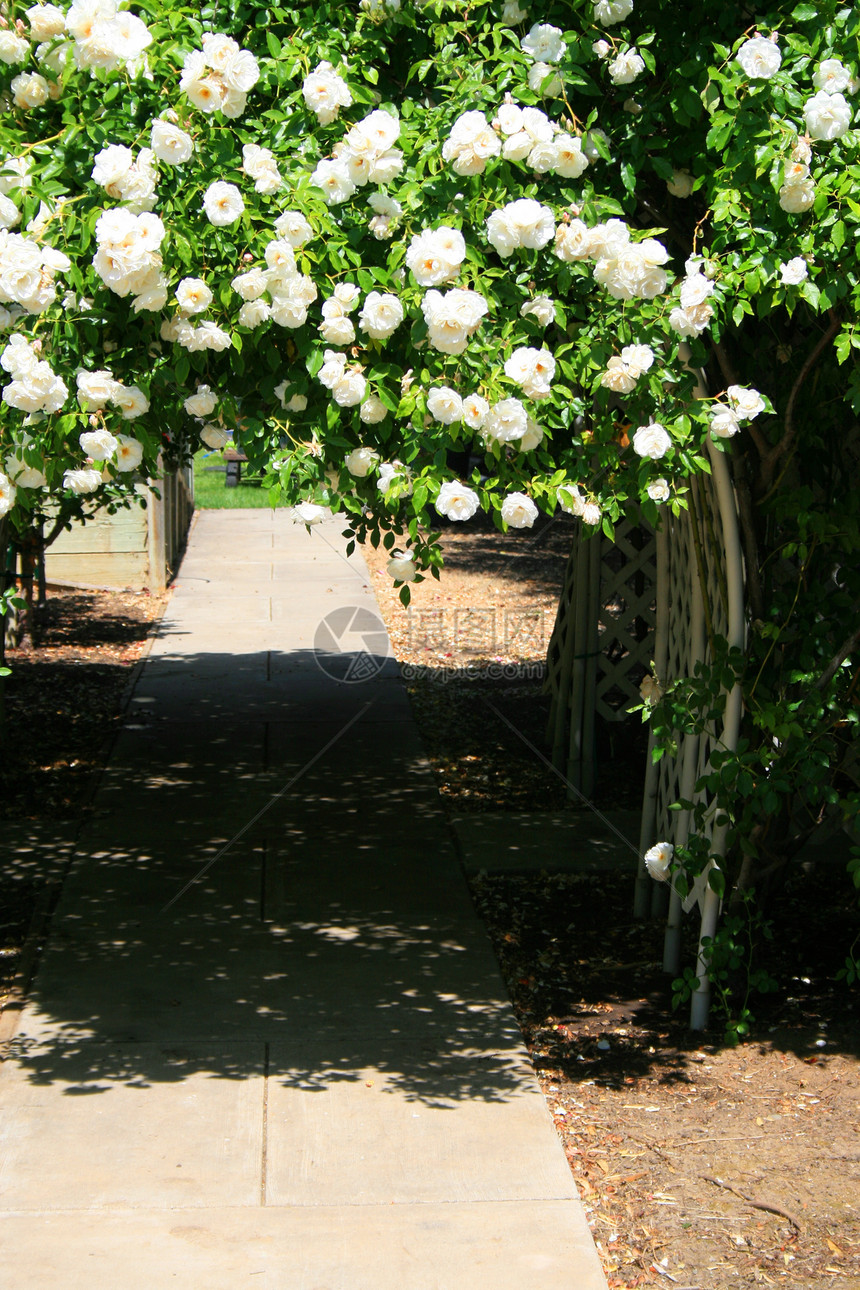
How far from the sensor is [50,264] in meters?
3.24

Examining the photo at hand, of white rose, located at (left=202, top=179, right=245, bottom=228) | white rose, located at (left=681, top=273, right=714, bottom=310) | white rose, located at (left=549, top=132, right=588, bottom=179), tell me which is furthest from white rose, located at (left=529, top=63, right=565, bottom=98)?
white rose, located at (left=202, top=179, right=245, bottom=228)

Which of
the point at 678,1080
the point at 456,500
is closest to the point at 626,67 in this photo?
the point at 456,500

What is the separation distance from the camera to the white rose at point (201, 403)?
137 inches

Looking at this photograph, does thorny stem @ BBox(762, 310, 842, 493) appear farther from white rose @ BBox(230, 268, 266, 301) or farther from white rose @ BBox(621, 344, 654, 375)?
white rose @ BBox(230, 268, 266, 301)

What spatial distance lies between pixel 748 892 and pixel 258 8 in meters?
3.00

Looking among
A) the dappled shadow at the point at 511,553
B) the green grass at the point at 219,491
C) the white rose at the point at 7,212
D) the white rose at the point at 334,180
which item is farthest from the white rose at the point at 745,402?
the green grass at the point at 219,491

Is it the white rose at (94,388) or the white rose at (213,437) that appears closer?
the white rose at (94,388)

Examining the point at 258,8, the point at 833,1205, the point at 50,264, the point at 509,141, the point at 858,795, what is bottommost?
the point at 833,1205

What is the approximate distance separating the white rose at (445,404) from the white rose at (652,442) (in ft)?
1.57

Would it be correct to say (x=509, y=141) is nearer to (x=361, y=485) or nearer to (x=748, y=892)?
(x=361, y=485)

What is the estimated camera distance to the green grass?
1827cm

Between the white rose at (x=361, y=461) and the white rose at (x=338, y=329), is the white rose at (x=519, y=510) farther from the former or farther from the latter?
the white rose at (x=338, y=329)

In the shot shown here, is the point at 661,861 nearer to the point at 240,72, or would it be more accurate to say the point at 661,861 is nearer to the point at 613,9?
the point at 613,9

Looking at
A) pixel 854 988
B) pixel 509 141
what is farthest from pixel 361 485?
pixel 854 988
